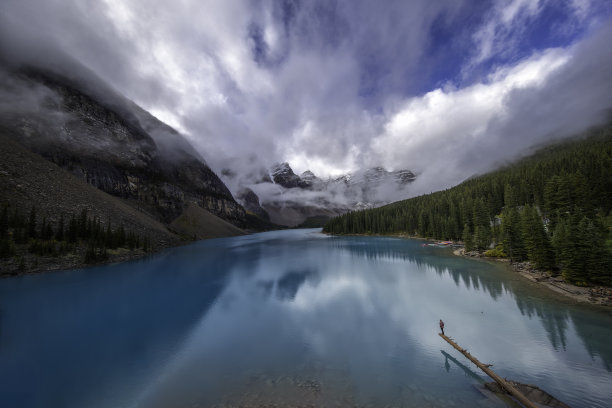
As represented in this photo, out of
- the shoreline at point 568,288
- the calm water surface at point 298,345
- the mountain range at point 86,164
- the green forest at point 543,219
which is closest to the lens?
the calm water surface at point 298,345

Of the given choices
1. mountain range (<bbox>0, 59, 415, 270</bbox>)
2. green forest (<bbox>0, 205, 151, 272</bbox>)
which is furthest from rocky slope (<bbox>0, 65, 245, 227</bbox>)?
green forest (<bbox>0, 205, 151, 272</bbox>)

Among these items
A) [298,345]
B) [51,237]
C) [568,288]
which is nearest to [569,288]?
[568,288]

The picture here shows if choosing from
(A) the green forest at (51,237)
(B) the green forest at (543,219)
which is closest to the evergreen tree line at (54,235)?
(A) the green forest at (51,237)

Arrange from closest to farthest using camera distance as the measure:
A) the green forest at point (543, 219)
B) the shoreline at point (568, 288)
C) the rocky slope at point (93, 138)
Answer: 1. the shoreline at point (568, 288)
2. the green forest at point (543, 219)
3. the rocky slope at point (93, 138)

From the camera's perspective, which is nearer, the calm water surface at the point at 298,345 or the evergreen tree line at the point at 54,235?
the calm water surface at the point at 298,345

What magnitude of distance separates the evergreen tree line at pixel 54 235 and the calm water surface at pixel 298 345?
534 inches

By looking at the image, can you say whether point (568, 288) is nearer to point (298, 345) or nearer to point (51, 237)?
point (298, 345)

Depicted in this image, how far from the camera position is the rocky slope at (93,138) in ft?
255

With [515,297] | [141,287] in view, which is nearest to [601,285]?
[515,297]

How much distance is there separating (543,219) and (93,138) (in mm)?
Answer: 152002

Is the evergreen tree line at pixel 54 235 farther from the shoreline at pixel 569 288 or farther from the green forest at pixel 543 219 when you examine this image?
the green forest at pixel 543 219

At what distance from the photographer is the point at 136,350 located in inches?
485

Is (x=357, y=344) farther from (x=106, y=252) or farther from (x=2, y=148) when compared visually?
(x=2, y=148)

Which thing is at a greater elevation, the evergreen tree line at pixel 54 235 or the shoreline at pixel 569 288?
the evergreen tree line at pixel 54 235
